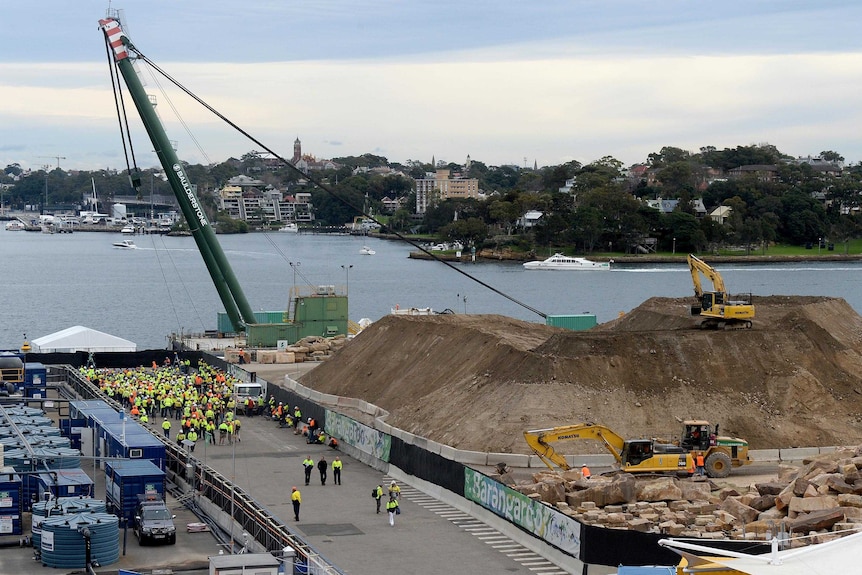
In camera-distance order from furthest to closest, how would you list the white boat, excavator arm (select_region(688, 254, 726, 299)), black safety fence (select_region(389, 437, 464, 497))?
the white boat → excavator arm (select_region(688, 254, 726, 299)) → black safety fence (select_region(389, 437, 464, 497))

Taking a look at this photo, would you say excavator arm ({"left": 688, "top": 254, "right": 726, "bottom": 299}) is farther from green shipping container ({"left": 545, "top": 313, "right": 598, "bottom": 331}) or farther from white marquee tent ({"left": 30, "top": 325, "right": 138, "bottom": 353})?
white marquee tent ({"left": 30, "top": 325, "right": 138, "bottom": 353})

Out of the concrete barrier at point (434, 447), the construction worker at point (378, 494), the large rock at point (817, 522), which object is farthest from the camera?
the concrete barrier at point (434, 447)

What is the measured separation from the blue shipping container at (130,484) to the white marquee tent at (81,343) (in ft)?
123

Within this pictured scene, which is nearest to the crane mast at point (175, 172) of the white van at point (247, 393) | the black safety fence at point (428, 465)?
the white van at point (247, 393)

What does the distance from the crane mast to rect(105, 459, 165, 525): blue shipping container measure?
3578cm

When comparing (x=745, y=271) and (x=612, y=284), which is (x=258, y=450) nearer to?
(x=612, y=284)

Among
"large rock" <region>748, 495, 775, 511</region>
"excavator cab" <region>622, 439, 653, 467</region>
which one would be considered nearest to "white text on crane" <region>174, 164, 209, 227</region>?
"excavator cab" <region>622, 439, 653, 467</region>

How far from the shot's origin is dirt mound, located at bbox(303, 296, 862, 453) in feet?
136

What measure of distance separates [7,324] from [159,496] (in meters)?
91.6

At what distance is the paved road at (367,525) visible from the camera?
95.6ft

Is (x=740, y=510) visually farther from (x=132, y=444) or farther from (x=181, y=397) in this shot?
(x=181, y=397)

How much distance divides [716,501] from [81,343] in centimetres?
4560

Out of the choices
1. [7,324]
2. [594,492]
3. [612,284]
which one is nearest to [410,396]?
[594,492]

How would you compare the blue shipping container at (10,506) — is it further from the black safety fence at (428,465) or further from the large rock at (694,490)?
the large rock at (694,490)
